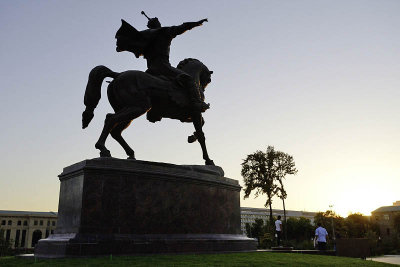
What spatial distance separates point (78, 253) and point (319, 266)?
4.26 meters

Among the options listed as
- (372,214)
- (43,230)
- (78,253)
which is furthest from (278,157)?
(372,214)

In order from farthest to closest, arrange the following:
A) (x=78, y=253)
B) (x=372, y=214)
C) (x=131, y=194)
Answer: (x=372, y=214) < (x=131, y=194) < (x=78, y=253)

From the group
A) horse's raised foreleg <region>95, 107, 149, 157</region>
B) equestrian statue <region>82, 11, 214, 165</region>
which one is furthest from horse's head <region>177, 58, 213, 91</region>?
horse's raised foreleg <region>95, 107, 149, 157</region>

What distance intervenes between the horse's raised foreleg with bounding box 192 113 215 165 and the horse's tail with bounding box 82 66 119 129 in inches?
107

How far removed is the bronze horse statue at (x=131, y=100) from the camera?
8.01 meters

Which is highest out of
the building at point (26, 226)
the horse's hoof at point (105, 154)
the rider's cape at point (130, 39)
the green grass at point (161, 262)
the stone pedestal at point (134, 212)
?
the rider's cape at point (130, 39)

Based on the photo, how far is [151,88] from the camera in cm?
855

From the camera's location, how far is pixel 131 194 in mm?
7203

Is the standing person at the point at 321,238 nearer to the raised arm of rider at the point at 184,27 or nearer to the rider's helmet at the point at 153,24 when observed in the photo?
the raised arm of rider at the point at 184,27

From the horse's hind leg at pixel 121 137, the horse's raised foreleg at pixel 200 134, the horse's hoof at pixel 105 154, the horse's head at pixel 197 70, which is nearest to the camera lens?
the horse's hoof at pixel 105 154

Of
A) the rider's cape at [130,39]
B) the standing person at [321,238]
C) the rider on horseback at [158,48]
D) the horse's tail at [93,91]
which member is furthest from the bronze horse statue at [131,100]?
the standing person at [321,238]

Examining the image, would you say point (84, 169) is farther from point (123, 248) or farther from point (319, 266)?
point (319, 266)

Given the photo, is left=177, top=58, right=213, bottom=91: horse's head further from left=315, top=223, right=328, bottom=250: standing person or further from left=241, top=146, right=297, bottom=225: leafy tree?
left=241, top=146, right=297, bottom=225: leafy tree

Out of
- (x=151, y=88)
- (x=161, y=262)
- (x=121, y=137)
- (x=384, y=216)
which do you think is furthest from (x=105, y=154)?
(x=384, y=216)
